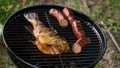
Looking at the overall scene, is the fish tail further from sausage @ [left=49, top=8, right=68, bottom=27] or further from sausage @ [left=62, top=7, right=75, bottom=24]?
sausage @ [left=62, top=7, right=75, bottom=24]

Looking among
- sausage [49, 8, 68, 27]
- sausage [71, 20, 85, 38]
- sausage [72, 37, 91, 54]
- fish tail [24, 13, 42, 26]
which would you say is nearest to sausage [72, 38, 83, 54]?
sausage [72, 37, 91, 54]

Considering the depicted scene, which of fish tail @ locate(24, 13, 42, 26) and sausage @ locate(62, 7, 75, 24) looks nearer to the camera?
fish tail @ locate(24, 13, 42, 26)

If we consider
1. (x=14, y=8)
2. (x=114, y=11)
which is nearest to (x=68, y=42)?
(x=14, y=8)

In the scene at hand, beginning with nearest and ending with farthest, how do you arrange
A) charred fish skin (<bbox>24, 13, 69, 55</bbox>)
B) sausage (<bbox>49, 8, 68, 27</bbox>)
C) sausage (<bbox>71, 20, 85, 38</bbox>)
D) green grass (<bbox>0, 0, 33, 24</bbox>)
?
charred fish skin (<bbox>24, 13, 69, 55</bbox>)
sausage (<bbox>71, 20, 85, 38</bbox>)
sausage (<bbox>49, 8, 68, 27</bbox>)
green grass (<bbox>0, 0, 33, 24</bbox>)

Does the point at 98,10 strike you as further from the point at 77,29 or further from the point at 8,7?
the point at 77,29

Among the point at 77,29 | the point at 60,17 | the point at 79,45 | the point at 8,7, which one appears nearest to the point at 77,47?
the point at 79,45
